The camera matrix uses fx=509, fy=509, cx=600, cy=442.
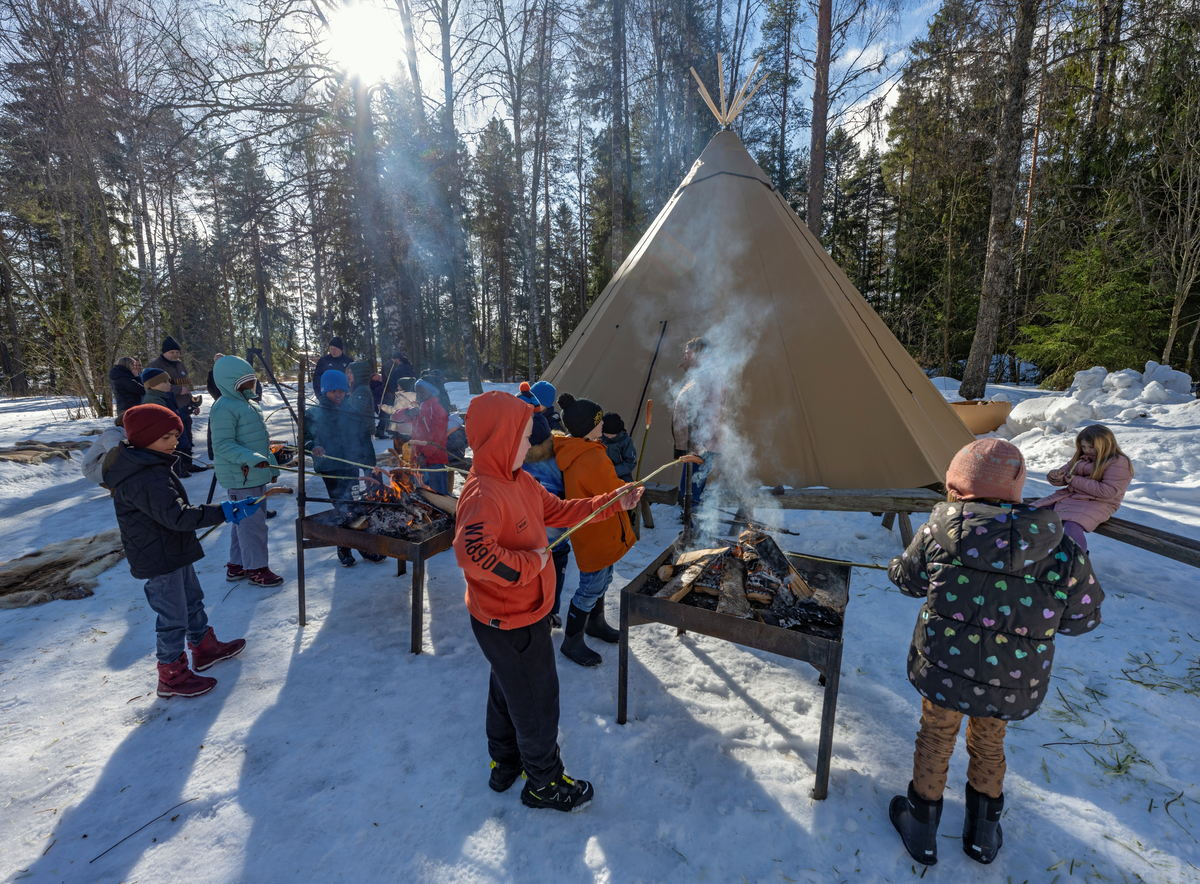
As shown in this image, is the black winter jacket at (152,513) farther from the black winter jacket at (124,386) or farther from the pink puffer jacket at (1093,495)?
the black winter jacket at (124,386)

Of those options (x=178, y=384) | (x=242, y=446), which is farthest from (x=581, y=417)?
(x=178, y=384)

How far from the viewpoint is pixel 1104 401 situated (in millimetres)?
8680

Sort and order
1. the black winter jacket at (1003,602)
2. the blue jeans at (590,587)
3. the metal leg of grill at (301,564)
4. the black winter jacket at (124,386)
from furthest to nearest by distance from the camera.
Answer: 1. the black winter jacket at (124,386)
2. the metal leg of grill at (301,564)
3. the blue jeans at (590,587)
4. the black winter jacket at (1003,602)

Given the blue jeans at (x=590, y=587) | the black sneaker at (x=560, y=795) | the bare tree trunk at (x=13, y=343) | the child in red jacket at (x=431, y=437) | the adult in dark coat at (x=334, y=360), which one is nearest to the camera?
the black sneaker at (x=560, y=795)

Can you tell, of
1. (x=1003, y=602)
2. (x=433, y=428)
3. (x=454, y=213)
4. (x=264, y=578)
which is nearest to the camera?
(x=1003, y=602)

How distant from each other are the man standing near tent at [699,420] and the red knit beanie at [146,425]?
3891 millimetres

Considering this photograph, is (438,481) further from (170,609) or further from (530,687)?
(530,687)

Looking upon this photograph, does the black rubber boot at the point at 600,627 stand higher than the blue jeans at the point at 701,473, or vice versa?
the blue jeans at the point at 701,473

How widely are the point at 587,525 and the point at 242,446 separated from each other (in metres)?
2.90

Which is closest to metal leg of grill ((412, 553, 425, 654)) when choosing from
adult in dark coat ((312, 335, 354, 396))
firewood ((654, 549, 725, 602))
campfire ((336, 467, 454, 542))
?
campfire ((336, 467, 454, 542))

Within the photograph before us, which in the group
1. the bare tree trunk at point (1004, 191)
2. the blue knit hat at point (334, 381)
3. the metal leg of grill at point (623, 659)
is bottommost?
the metal leg of grill at point (623, 659)

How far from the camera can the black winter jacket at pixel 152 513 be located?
2.75 m


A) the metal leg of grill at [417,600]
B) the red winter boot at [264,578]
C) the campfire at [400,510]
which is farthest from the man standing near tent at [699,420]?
the red winter boot at [264,578]

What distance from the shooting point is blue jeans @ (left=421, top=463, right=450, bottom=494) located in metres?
4.65
